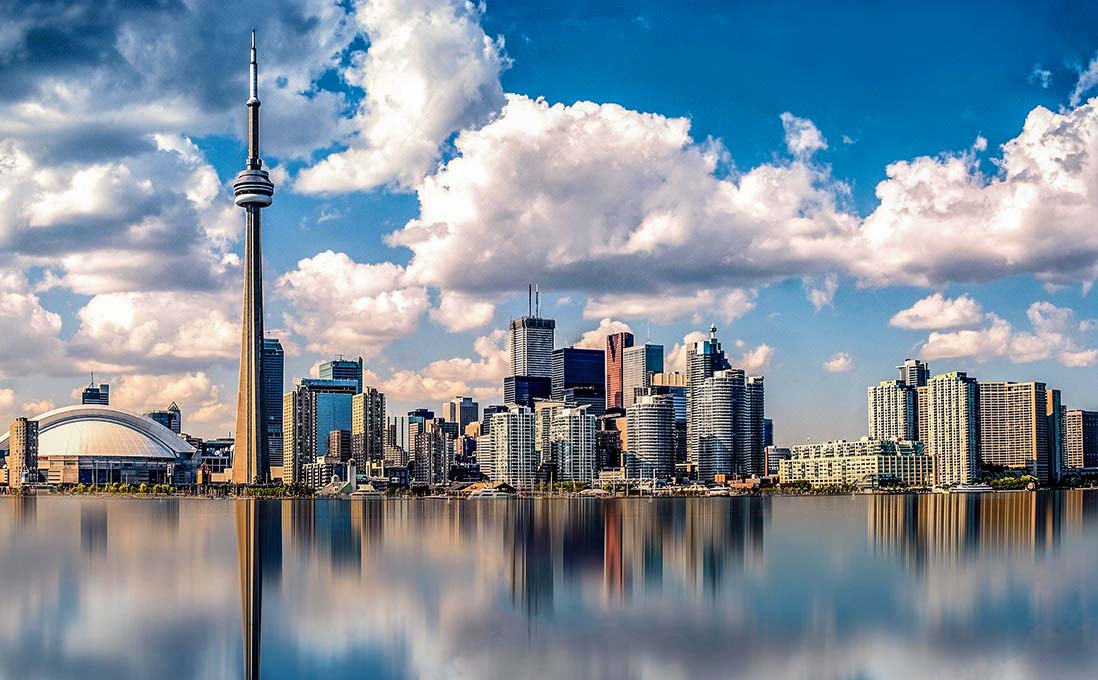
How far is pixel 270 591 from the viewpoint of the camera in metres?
57.5

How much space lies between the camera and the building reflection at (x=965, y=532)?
78.2 metres

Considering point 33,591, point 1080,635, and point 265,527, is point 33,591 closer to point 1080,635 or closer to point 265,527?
point 1080,635

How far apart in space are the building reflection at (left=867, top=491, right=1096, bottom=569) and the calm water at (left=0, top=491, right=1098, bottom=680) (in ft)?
2.28

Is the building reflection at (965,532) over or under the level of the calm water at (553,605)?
under

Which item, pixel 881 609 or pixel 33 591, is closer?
pixel 881 609

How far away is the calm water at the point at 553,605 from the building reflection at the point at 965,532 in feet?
2.28

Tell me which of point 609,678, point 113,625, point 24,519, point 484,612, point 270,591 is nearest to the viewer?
point 609,678

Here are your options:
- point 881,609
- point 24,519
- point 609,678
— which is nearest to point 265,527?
point 24,519

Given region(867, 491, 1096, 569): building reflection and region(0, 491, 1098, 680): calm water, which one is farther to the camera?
region(867, 491, 1096, 569): building reflection

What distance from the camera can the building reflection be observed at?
7825 centimetres

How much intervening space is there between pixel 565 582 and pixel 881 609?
15470 millimetres

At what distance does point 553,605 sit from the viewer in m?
52.7

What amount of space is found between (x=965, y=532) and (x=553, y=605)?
56.5 m

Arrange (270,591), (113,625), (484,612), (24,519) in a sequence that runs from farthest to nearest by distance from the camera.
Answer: (24,519) < (270,591) < (484,612) < (113,625)
